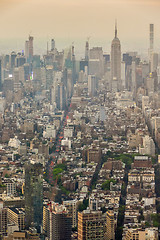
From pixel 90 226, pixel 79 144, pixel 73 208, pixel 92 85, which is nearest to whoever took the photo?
pixel 90 226

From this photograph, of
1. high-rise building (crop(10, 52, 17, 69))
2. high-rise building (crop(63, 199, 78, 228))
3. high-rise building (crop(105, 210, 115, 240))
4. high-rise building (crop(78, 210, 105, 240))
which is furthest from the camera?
high-rise building (crop(10, 52, 17, 69))

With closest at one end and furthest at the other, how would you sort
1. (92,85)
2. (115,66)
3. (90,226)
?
(90,226), (92,85), (115,66)

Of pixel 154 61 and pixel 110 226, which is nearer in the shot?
pixel 110 226

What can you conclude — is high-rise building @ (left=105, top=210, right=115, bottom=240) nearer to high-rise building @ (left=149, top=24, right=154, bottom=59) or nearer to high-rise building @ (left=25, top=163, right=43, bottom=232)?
high-rise building @ (left=25, top=163, right=43, bottom=232)

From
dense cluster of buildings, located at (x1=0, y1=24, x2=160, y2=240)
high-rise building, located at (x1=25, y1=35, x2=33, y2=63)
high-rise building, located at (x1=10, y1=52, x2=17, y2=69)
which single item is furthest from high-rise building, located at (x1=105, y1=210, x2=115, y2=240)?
high-rise building, located at (x1=10, y1=52, x2=17, y2=69)

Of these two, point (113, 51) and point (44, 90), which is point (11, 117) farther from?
point (113, 51)

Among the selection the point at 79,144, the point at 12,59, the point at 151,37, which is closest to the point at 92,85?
the point at 12,59

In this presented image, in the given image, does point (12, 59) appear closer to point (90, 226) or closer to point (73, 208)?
point (73, 208)
